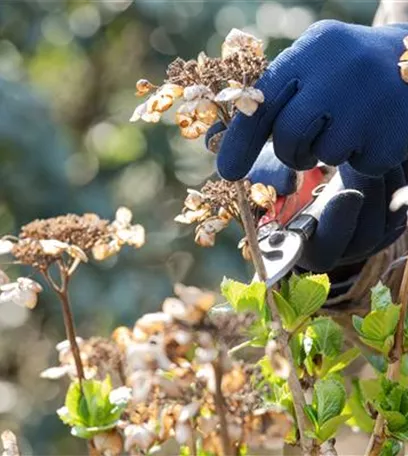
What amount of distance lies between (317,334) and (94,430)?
15 centimetres

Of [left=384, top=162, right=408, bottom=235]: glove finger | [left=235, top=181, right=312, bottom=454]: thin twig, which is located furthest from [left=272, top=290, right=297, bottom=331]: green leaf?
[left=384, top=162, right=408, bottom=235]: glove finger

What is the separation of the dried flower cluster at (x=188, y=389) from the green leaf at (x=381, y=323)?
0.07 m

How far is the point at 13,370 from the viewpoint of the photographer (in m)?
3.96

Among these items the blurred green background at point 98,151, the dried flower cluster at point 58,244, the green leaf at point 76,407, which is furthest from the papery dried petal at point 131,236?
the blurred green background at point 98,151

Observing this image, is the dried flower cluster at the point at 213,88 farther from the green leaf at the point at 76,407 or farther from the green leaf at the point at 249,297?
the green leaf at the point at 76,407

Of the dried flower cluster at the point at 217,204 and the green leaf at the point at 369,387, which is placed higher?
the dried flower cluster at the point at 217,204

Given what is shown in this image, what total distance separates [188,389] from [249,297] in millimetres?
73

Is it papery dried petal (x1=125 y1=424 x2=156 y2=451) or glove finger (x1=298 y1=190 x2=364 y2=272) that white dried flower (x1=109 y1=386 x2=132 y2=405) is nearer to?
papery dried petal (x1=125 y1=424 x2=156 y2=451)

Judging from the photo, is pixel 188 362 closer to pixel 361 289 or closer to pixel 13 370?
pixel 361 289

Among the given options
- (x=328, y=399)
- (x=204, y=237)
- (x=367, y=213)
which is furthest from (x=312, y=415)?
(x=367, y=213)

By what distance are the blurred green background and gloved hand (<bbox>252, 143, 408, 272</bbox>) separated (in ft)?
7.88

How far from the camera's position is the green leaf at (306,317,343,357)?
757mm

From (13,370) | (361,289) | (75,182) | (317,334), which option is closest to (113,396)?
(317,334)

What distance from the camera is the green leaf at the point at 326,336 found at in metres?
0.76
